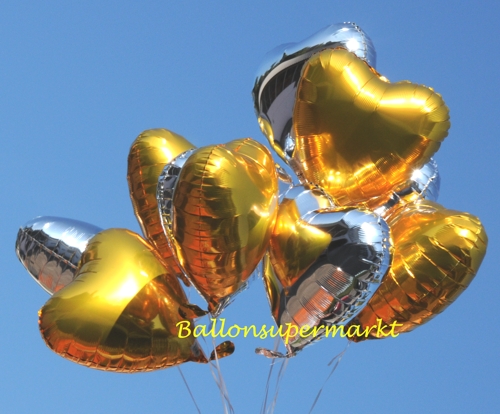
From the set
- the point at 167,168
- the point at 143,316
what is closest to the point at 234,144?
the point at 167,168

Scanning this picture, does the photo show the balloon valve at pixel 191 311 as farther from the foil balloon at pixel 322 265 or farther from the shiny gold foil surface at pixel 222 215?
the foil balloon at pixel 322 265

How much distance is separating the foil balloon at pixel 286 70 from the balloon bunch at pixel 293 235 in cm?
1

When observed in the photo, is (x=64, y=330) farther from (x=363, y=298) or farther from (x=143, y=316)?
(x=363, y=298)

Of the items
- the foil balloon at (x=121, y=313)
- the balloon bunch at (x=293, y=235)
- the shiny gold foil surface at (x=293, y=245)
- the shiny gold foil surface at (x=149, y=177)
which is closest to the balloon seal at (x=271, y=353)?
the balloon bunch at (x=293, y=235)

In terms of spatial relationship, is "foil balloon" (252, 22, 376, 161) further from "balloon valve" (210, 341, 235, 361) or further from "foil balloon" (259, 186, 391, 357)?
"balloon valve" (210, 341, 235, 361)

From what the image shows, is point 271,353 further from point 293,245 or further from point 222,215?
point 222,215

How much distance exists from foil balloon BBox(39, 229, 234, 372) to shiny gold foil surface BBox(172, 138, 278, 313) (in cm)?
22

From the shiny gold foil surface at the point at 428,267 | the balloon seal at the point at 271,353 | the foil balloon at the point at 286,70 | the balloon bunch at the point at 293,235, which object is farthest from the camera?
the foil balloon at the point at 286,70

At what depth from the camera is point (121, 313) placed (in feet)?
12.7

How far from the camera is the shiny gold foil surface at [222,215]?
360 centimetres

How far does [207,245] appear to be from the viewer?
12.1 feet

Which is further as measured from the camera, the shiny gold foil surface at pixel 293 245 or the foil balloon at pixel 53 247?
the foil balloon at pixel 53 247

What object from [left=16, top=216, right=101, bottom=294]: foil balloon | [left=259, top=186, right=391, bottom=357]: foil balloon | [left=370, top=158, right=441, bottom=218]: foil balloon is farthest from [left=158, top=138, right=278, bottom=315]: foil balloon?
[left=16, top=216, right=101, bottom=294]: foil balloon

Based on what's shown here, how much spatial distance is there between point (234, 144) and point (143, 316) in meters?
0.93
